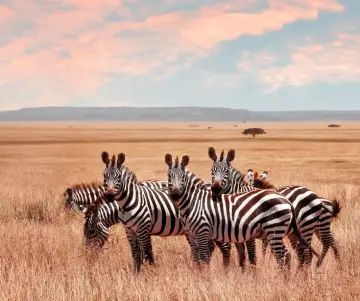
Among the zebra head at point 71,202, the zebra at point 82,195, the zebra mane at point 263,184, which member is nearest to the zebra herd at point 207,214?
the zebra mane at point 263,184

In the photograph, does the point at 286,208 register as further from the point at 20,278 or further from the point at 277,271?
the point at 20,278

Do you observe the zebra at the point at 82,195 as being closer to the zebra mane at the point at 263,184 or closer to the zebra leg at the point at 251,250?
the zebra mane at the point at 263,184

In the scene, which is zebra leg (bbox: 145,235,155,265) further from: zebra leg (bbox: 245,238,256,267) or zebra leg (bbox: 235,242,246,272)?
zebra leg (bbox: 245,238,256,267)

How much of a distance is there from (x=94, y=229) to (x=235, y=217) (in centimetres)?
304

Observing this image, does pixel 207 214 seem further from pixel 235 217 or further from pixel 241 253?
pixel 241 253

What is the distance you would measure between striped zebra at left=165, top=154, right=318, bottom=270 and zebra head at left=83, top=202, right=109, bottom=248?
218 centimetres

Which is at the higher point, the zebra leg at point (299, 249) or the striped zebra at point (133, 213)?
the striped zebra at point (133, 213)

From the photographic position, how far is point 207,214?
29.8 ft

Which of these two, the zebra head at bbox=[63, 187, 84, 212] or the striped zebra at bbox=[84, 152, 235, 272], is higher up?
the striped zebra at bbox=[84, 152, 235, 272]

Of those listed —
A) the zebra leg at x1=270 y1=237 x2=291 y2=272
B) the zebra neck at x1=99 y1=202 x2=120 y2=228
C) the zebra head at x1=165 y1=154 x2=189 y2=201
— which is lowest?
the zebra leg at x1=270 y1=237 x2=291 y2=272

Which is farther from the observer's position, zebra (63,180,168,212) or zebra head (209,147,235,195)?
zebra (63,180,168,212)

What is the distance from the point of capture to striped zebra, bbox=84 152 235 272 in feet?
29.8

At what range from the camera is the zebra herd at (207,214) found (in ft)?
29.3

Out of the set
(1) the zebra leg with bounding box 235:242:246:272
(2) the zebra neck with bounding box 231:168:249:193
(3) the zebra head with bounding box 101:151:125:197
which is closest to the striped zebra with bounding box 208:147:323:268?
(2) the zebra neck with bounding box 231:168:249:193
